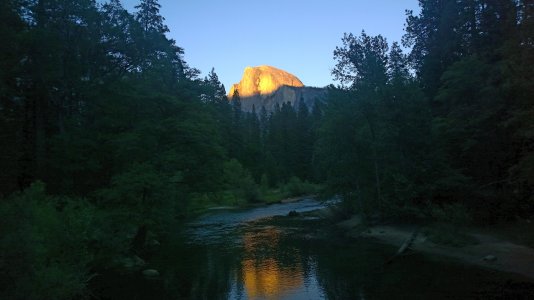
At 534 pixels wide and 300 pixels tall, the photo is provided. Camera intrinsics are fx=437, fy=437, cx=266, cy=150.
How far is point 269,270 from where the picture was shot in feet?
76.6

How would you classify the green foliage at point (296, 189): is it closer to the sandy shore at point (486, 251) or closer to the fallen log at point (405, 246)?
the sandy shore at point (486, 251)

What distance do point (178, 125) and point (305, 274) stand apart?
13.2m

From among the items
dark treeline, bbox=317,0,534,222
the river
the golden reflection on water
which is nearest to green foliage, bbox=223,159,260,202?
dark treeline, bbox=317,0,534,222

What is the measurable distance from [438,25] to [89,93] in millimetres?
29951

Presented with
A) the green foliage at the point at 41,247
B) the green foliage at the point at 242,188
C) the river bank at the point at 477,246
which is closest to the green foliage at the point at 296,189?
the green foliage at the point at 242,188

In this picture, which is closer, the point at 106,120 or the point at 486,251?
the point at 486,251

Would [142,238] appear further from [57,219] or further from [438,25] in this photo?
[438,25]

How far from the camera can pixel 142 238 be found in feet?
97.2

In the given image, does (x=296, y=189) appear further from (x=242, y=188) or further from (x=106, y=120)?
(x=106, y=120)

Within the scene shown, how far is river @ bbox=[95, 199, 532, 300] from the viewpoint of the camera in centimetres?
1852

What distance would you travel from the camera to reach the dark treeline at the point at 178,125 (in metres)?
25.7

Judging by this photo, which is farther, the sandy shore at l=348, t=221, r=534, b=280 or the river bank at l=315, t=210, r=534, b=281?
the river bank at l=315, t=210, r=534, b=281

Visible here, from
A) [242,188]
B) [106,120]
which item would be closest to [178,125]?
[106,120]

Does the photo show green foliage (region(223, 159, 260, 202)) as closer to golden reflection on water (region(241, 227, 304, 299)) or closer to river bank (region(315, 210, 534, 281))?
river bank (region(315, 210, 534, 281))
